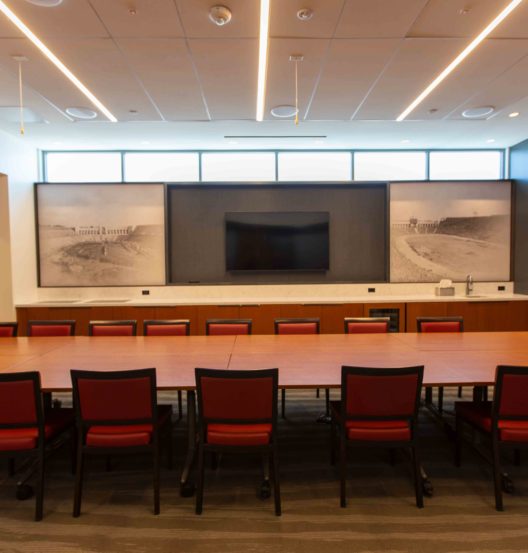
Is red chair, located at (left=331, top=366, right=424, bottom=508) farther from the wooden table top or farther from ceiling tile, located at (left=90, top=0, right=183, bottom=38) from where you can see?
ceiling tile, located at (left=90, top=0, right=183, bottom=38)

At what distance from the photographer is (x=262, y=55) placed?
3170mm

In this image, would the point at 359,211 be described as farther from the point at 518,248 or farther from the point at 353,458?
the point at 353,458

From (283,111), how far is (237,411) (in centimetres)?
361

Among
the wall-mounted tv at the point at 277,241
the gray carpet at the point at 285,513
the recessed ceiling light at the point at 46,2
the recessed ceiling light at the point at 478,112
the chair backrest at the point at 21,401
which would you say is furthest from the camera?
the wall-mounted tv at the point at 277,241

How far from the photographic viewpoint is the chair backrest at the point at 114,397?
206cm

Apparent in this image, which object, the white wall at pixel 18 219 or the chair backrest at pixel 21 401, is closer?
the chair backrest at pixel 21 401

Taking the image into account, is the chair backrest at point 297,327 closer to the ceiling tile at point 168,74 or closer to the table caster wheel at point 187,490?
the table caster wheel at point 187,490

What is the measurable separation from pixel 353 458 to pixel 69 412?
7.19ft

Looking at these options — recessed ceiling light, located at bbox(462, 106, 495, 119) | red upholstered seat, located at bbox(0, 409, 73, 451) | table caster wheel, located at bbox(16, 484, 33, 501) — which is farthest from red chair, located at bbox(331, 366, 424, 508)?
recessed ceiling light, located at bbox(462, 106, 495, 119)

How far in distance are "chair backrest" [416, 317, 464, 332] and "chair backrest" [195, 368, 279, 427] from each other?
2.39m

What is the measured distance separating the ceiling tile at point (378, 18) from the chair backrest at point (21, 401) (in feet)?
10.6

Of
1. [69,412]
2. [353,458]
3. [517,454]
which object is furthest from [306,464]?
[69,412]

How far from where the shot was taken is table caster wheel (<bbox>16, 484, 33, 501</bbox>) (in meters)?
2.27

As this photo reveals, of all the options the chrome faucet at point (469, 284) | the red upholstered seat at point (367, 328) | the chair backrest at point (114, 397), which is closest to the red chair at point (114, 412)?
the chair backrest at point (114, 397)
